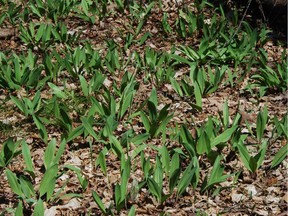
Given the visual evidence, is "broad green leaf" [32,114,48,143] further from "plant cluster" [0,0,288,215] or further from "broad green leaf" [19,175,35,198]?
"broad green leaf" [19,175,35,198]

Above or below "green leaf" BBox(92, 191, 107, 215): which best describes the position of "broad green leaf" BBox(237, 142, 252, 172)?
above

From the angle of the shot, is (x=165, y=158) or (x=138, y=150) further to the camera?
(x=138, y=150)

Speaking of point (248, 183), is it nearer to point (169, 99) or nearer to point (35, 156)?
point (169, 99)

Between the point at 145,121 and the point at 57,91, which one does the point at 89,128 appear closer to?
the point at 145,121

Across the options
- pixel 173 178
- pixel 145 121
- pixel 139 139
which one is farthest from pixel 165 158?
pixel 145 121

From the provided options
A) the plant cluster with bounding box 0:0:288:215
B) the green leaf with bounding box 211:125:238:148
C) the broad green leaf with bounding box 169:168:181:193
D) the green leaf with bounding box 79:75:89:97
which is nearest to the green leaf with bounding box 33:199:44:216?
the plant cluster with bounding box 0:0:288:215

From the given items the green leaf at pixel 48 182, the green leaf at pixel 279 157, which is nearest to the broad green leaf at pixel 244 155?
the green leaf at pixel 279 157

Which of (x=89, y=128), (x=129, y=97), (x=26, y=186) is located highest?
(x=129, y=97)

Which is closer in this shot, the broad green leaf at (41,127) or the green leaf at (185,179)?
the green leaf at (185,179)

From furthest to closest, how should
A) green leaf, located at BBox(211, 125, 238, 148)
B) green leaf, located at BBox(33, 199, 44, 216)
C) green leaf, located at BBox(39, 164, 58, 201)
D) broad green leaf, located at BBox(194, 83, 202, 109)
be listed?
broad green leaf, located at BBox(194, 83, 202, 109)
green leaf, located at BBox(211, 125, 238, 148)
green leaf, located at BBox(39, 164, 58, 201)
green leaf, located at BBox(33, 199, 44, 216)

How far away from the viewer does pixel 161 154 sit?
2984 mm

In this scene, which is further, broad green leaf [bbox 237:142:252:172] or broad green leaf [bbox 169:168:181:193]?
broad green leaf [bbox 237:142:252:172]

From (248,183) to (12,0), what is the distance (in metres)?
3.86

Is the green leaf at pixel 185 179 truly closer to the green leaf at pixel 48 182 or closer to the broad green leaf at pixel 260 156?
the broad green leaf at pixel 260 156
